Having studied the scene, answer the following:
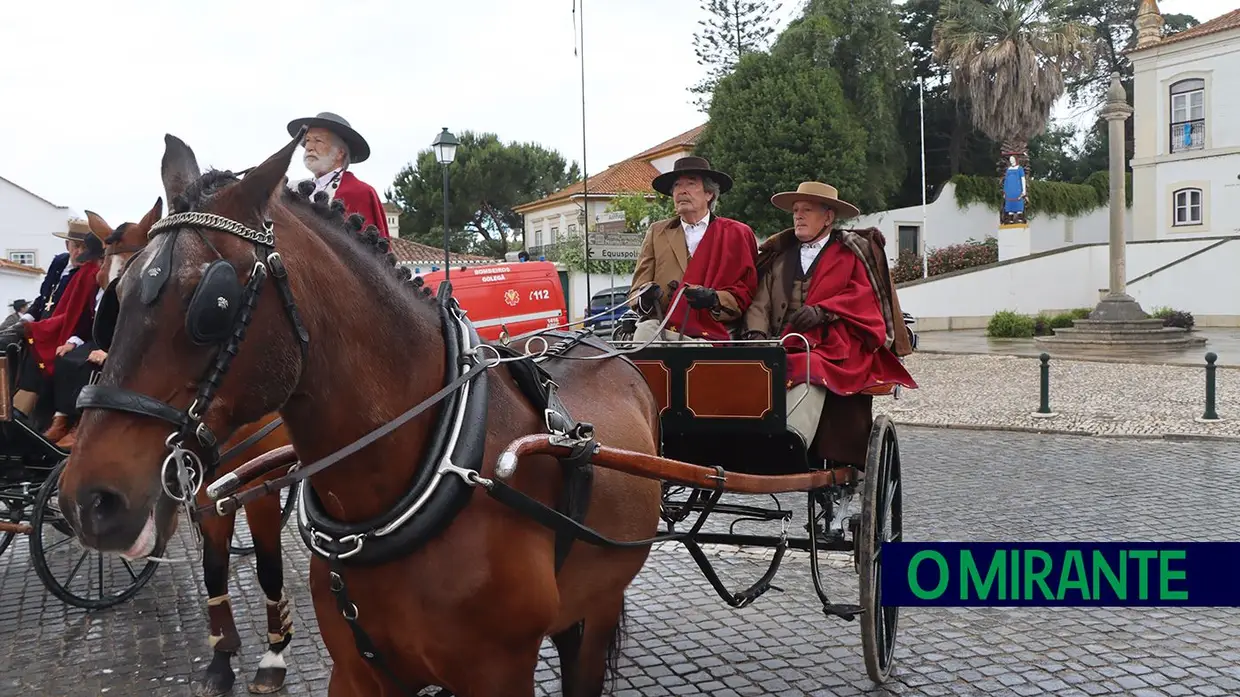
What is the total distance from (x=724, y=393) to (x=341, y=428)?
223cm

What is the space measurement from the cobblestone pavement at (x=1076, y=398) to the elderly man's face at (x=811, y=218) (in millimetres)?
8161

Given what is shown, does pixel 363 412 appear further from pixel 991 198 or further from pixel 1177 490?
pixel 991 198

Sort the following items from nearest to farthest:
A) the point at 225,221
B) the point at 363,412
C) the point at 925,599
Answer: the point at 225,221 → the point at 363,412 → the point at 925,599

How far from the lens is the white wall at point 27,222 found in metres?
36.5

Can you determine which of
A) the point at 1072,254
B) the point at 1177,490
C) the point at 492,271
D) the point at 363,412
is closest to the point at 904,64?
the point at 1072,254

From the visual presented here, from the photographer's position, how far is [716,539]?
4.50 metres

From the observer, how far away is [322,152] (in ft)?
13.2

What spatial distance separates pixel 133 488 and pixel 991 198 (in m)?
38.1

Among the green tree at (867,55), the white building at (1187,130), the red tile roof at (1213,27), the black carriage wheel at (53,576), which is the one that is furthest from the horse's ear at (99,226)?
the red tile roof at (1213,27)

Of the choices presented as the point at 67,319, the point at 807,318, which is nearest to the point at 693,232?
the point at 807,318

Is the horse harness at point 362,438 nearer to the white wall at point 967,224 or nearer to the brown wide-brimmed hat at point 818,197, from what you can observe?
the brown wide-brimmed hat at point 818,197

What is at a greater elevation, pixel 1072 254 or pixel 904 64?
pixel 904 64

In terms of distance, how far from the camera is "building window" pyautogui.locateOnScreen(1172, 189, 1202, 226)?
104 ft

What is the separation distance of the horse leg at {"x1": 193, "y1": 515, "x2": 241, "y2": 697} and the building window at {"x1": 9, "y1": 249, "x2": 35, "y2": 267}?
38.3m
